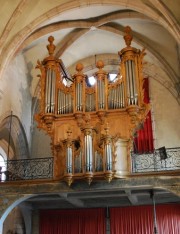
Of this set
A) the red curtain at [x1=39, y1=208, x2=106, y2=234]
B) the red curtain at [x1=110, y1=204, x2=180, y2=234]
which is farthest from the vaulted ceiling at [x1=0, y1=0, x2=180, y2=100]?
the red curtain at [x1=39, y1=208, x2=106, y2=234]

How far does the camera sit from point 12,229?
1461cm

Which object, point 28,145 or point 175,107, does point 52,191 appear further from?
point 175,107

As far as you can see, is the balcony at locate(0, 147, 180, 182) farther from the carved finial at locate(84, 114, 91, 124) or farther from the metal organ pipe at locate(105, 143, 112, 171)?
the carved finial at locate(84, 114, 91, 124)

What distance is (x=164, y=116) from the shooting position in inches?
612

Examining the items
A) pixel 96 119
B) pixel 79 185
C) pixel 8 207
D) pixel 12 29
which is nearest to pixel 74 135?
pixel 96 119

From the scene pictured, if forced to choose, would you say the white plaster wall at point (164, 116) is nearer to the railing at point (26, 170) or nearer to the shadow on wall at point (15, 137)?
the railing at point (26, 170)

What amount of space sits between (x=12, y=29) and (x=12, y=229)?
7.42 m

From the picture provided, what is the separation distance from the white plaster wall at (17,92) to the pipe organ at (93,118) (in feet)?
5.12

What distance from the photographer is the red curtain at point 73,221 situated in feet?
48.9

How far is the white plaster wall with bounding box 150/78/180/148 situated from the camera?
49.8 ft

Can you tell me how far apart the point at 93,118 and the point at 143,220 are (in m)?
4.89

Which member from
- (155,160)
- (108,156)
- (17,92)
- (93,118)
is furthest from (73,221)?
(17,92)

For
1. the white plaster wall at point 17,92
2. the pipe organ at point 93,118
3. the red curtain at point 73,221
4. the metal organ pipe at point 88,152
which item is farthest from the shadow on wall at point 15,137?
the metal organ pipe at point 88,152

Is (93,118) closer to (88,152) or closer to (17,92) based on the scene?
(88,152)
